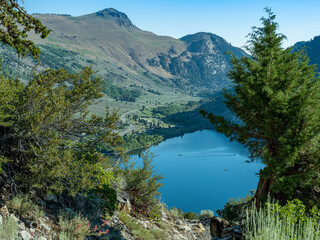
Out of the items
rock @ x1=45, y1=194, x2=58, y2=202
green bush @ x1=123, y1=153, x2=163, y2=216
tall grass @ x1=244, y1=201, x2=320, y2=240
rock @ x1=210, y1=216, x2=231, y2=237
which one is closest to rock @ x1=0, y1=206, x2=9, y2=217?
rock @ x1=45, y1=194, x2=58, y2=202

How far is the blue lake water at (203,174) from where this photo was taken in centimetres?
7562

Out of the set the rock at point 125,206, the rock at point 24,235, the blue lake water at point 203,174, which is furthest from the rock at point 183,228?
the blue lake water at point 203,174

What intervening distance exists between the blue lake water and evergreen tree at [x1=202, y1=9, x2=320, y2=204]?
131ft

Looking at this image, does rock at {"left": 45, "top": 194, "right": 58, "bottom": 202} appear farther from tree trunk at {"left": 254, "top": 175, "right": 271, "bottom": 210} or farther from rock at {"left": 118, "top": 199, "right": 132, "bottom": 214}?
tree trunk at {"left": 254, "top": 175, "right": 271, "bottom": 210}

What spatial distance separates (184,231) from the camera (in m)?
12.3

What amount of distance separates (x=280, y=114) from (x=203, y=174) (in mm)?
90938

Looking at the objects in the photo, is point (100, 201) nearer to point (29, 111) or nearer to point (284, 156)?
point (29, 111)

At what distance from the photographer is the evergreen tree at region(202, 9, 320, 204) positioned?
880cm

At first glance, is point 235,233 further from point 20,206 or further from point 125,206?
point 20,206

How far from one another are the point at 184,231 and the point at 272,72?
8.80 m

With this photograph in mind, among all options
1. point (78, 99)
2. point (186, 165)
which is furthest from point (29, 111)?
point (186, 165)

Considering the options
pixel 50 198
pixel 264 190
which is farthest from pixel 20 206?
pixel 264 190

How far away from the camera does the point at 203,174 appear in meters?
96.6

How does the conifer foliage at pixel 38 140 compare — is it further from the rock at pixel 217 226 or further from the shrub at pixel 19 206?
the rock at pixel 217 226
